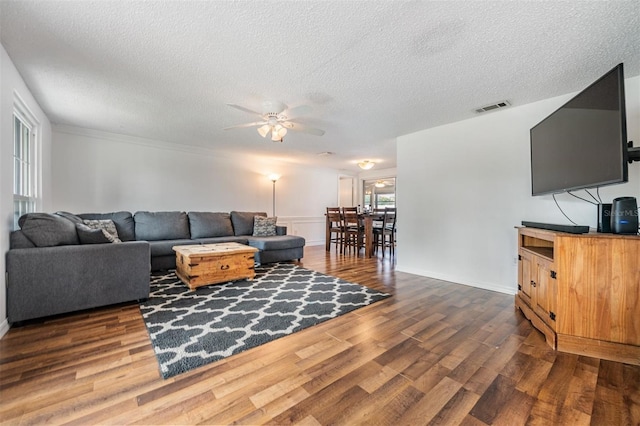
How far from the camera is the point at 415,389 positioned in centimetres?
141

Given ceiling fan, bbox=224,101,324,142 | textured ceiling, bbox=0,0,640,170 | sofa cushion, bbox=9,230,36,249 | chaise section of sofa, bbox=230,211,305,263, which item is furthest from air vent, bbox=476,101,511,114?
sofa cushion, bbox=9,230,36,249

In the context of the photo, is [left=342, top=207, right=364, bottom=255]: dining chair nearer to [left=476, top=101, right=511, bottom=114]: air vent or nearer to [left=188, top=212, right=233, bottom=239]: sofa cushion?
[left=188, top=212, right=233, bottom=239]: sofa cushion

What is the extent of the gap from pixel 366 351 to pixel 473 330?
0.99 m

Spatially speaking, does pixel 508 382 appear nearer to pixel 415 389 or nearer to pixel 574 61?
pixel 415 389

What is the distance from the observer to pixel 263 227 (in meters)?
5.27

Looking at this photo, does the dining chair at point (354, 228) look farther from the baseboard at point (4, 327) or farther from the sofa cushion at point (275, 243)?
the baseboard at point (4, 327)

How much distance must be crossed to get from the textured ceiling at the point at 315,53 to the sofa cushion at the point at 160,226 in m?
1.74

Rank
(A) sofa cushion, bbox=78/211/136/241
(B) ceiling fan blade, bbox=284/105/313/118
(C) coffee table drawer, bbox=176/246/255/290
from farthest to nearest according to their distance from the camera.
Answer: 1. (A) sofa cushion, bbox=78/211/136/241
2. (C) coffee table drawer, bbox=176/246/255/290
3. (B) ceiling fan blade, bbox=284/105/313/118

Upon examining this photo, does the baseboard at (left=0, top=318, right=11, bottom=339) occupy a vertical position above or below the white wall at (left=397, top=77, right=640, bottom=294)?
below

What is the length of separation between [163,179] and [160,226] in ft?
3.62

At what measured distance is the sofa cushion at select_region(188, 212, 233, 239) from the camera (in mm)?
4777

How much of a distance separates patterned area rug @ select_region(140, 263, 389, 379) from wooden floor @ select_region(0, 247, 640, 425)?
12 cm

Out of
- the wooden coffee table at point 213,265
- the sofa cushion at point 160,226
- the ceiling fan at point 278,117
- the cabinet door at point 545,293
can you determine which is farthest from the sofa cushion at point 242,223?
the cabinet door at point 545,293

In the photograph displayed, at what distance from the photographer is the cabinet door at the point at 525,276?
2.40 metres
